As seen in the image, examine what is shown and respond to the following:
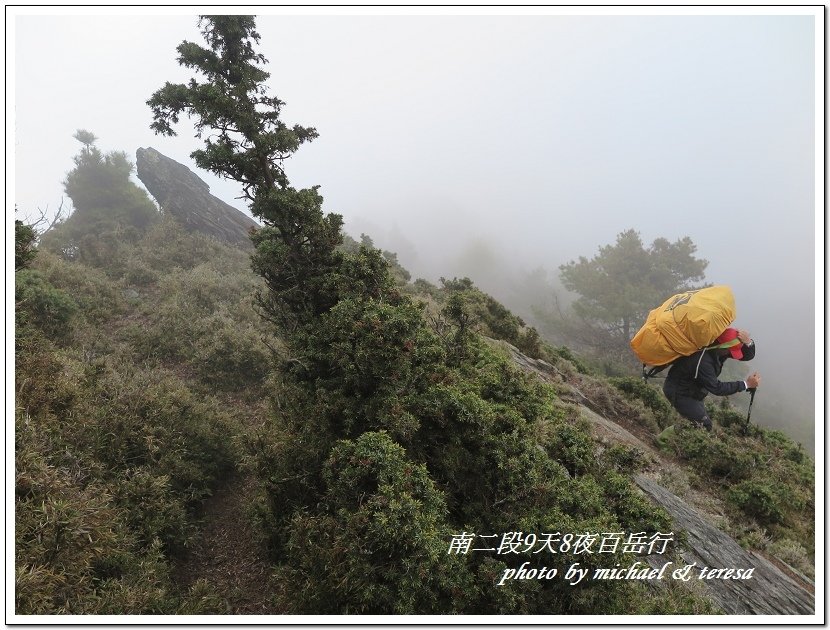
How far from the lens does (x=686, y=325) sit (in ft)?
20.4

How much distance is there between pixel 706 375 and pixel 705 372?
0.06m

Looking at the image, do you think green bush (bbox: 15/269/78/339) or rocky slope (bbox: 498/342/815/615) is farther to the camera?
green bush (bbox: 15/269/78/339)

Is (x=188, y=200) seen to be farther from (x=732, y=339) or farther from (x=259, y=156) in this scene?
(x=732, y=339)

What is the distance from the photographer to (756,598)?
4527 mm

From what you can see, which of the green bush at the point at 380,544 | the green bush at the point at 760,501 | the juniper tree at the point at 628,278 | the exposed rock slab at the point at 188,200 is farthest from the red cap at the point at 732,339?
the exposed rock slab at the point at 188,200

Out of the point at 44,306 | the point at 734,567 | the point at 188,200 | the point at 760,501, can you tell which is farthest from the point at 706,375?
the point at 188,200

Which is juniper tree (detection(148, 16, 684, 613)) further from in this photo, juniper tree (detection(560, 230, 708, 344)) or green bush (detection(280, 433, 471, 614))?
juniper tree (detection(560, 230, 708, 344))

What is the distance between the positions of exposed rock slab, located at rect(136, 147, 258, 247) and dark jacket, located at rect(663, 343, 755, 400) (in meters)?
30.5

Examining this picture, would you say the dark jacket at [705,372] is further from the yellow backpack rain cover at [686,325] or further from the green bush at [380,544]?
the green bush at [380,544]

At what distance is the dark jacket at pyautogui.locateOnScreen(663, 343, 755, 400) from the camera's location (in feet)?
21.4

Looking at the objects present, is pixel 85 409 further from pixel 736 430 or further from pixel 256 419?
pixel 736 430

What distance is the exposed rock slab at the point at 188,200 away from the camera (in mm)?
30047

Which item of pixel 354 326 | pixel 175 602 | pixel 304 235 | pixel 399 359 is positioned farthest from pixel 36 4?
pixel 175 602

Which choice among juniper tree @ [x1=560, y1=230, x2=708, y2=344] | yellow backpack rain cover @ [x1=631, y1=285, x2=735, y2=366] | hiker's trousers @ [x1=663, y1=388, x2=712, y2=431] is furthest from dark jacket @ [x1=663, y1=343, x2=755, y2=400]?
juniper tree @ [x1=560, y1=230, x2=708, y2=344]
